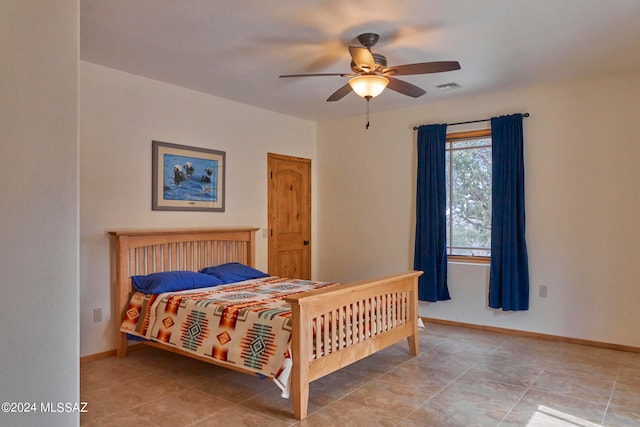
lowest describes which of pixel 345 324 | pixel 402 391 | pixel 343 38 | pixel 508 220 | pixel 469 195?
pixel 402 391

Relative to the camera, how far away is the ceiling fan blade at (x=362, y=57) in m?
2.83

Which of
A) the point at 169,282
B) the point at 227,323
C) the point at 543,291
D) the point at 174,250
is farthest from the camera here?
the point at 543,291

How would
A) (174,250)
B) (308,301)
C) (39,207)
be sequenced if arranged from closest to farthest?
(39,207), (308,301), (174,250)

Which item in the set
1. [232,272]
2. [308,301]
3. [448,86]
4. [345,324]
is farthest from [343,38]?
[232,272]

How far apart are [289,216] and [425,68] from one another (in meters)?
3.15

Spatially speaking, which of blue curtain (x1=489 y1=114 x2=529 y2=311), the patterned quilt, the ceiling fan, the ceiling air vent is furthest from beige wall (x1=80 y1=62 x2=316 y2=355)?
blue curtain (x1=489 y1=114 x2=529 y2=311)

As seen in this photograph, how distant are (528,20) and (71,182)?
2.88m

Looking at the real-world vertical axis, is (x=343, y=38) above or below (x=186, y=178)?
above

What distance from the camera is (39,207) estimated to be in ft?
5.22

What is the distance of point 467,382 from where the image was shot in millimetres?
3281

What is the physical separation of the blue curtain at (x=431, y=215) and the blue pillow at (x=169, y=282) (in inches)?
94.6

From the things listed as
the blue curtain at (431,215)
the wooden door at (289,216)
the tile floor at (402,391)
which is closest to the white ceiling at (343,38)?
the blue curtain at (431,215)

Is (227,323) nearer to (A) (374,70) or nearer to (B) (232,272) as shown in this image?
(B) (232,272)

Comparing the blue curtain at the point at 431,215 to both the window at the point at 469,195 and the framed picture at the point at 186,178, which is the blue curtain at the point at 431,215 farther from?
the framed picture at the point at 186,178
